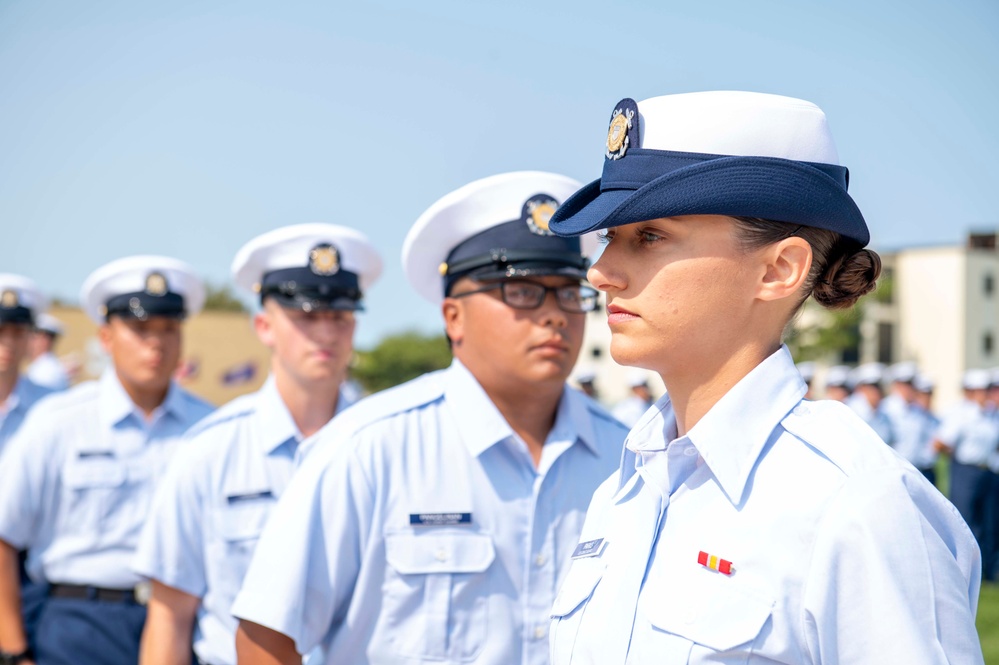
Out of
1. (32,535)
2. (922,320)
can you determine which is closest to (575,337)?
(32,535)

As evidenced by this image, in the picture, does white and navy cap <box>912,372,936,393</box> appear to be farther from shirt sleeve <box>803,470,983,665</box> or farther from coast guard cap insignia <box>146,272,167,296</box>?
shirt sleeve <box>803,470,983,665</box>

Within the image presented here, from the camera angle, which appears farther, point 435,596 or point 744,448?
point 435,596

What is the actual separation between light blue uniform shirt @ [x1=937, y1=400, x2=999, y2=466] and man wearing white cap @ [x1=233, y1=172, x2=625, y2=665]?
12924mm

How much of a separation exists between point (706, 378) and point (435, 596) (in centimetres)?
144

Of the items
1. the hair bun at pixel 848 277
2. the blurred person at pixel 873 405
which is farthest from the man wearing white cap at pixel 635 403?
the hair bun at pixel 848 277

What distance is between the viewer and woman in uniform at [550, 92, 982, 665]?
5.56 ft

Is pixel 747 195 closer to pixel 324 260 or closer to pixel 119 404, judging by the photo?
pixel 324 260

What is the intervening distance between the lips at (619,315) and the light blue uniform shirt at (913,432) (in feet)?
50.7

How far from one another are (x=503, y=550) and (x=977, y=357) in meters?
62.6

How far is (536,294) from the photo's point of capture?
11.5 ft

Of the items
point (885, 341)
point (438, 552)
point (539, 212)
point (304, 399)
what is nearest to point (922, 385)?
point (304, 399)

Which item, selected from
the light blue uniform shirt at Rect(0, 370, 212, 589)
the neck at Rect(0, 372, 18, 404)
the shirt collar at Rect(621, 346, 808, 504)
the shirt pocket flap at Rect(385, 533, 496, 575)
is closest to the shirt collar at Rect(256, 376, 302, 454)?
the light blue uniform shirt at Rect(0, 370, 212, 589)

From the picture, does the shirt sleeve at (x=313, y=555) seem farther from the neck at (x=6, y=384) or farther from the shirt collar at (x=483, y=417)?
the neck at (x=6, y=384)

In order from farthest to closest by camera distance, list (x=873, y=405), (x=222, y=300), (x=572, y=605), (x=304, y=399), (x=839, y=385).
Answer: (x=222, y=300)
(x=839, y=385)
(x=873, y=405)
(x=304, y=399)
(x=572, y=605)
